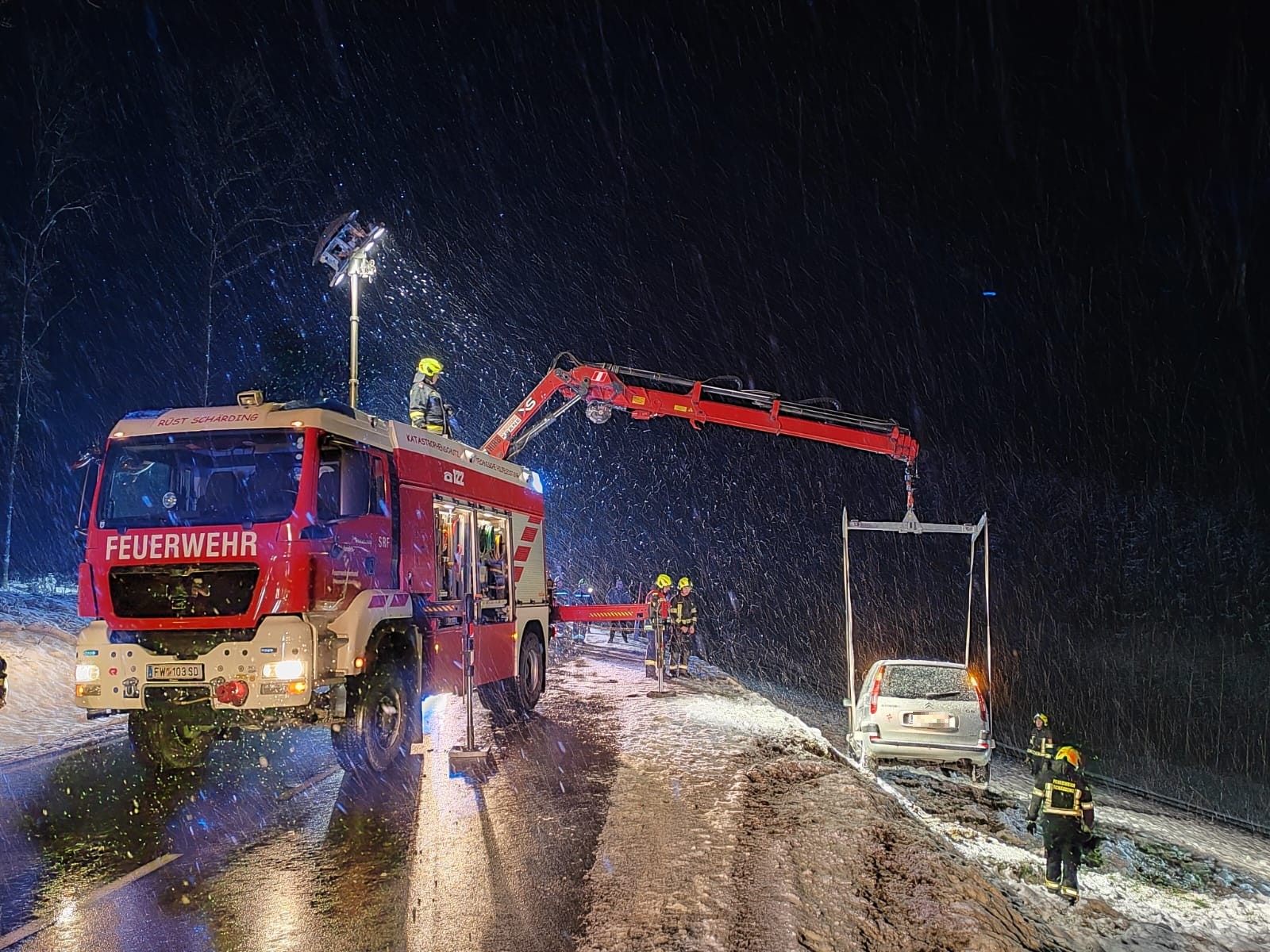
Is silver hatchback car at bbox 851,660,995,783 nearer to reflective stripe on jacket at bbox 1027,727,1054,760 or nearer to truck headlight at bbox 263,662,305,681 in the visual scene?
reflective stripe on jacket at bbox 1027,727,1054,760

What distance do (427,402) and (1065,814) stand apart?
27.3 feet

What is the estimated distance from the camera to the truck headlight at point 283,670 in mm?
7387

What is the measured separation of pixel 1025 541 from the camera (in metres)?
48.4

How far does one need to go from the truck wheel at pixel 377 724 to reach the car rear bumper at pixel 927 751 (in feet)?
17.8

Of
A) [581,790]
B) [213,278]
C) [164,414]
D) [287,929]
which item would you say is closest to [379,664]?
[581,790]

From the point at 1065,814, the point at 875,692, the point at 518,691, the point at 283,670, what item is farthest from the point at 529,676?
the point at 1065,814

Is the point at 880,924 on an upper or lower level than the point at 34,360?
lower

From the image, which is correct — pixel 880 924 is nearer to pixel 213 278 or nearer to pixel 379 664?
pixel 379 664

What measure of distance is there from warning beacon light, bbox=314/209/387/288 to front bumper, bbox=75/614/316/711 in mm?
8765

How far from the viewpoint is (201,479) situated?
27.2 ft

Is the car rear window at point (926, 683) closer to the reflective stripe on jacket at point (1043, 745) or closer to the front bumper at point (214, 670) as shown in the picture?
the reflective stripe on jacket at point (1043, 745)

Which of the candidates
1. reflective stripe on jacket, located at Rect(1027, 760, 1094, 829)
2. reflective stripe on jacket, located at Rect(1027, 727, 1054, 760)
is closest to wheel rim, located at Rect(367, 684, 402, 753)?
reflective stripe on jacket, located at Rect(1027, 760, 1094, 829)

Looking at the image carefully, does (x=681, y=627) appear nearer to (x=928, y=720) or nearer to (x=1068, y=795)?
(x=928, y=720)

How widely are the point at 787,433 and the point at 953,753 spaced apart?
6.31 m
